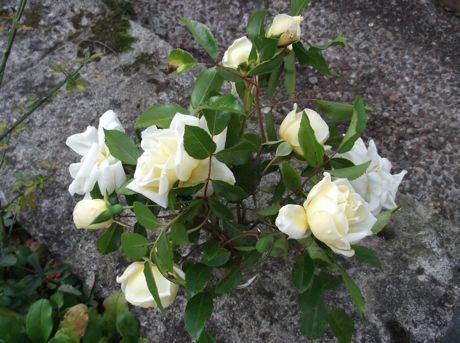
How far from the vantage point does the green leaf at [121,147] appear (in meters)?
0.82

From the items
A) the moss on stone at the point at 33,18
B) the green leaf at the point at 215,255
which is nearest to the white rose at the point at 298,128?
the green leaf at the point at 215,255

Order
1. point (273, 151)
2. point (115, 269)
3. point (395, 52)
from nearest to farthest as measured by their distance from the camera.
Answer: point (273, 151) → point (115, 269) → point (395, 52)

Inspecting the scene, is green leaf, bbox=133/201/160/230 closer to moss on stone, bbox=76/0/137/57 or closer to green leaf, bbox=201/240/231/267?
green leaf, bbox=201/240/231/267

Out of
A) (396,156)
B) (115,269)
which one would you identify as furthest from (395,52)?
(115,269)

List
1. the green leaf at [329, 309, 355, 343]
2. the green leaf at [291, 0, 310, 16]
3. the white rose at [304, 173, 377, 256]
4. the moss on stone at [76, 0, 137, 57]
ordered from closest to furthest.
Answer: the white rose at [304, 173, 377, 256], the green leaf at [291, 0, 310, 16], the green leaf at [329, 309, 355, 343], the moss on stone at [76, 0, 137, 57]

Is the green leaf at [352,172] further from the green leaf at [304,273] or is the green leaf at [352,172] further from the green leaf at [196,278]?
the green leaf at [196,278]

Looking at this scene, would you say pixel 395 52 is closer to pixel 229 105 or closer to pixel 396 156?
pixel 396 156

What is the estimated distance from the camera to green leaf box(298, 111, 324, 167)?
0.74 meters

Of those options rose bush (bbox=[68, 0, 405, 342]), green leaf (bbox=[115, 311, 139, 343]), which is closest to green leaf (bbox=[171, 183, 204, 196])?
rose bush (bbox=[68, 0, 405, 342])

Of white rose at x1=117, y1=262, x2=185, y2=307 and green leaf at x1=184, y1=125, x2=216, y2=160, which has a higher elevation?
green leaf at x1=184, y1=125, x2=216, y2=160

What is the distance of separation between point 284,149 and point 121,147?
27 centimetres

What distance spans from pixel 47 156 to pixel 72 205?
203mm

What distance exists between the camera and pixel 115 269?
1.39 meters

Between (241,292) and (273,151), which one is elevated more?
(273,151)
